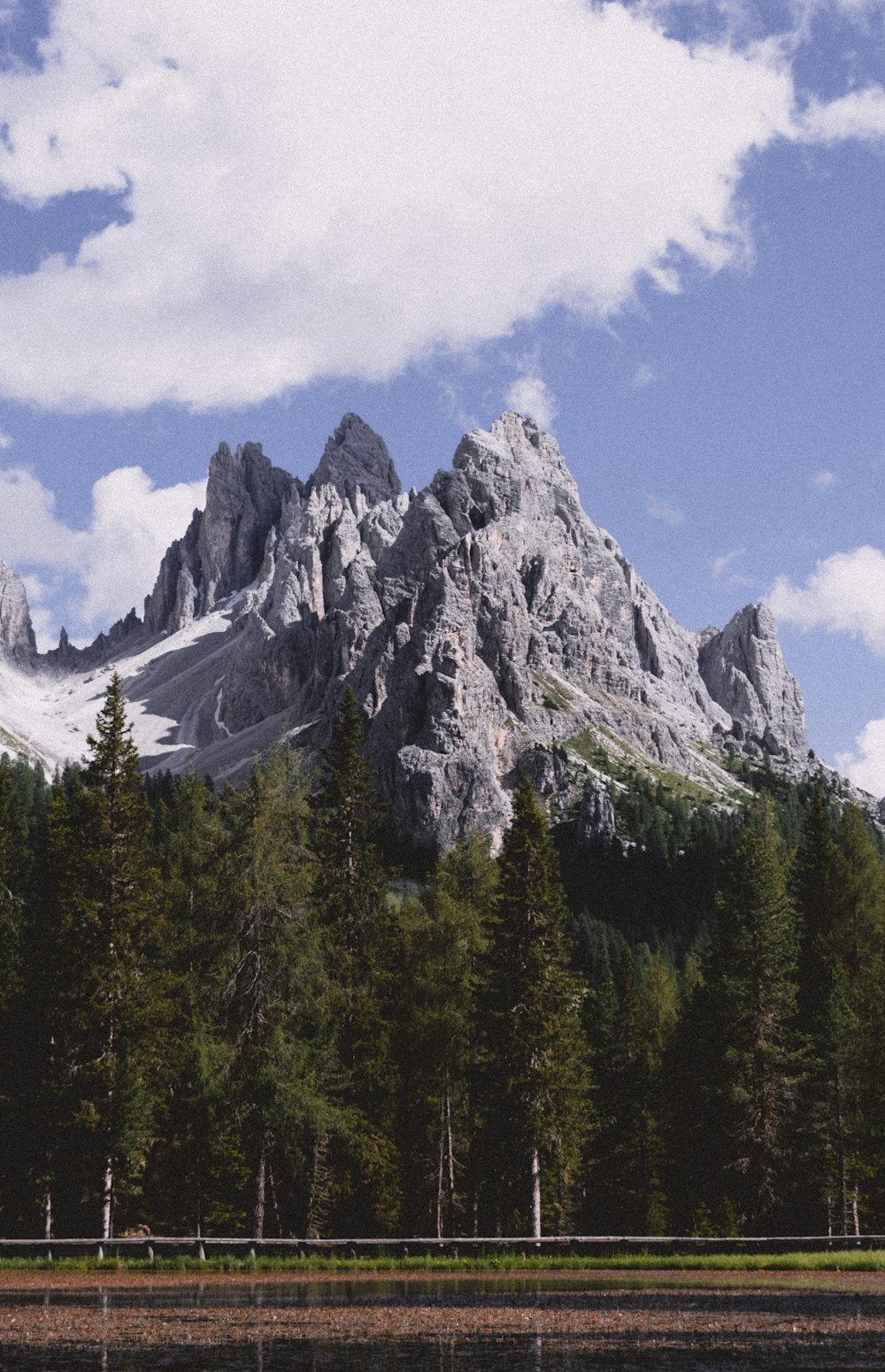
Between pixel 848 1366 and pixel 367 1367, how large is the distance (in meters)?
7.38

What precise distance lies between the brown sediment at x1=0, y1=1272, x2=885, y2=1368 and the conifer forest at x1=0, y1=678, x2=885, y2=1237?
1030cm

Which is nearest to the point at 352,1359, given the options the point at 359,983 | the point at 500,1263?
the point at 500,1263

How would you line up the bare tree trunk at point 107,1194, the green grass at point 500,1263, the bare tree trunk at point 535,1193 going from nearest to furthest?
1. the green grass at point 500,1263
2. the bare tree trunk at point 107,1194
3. the bare tree trunk at point 535,1193

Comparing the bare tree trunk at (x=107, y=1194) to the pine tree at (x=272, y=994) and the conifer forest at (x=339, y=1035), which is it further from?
the pine tree at (x=272, y=994)

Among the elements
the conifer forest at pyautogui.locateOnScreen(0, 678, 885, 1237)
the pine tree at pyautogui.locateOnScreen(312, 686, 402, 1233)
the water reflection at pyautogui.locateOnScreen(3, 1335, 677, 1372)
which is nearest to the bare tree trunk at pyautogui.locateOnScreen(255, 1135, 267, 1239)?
the conifer forest at pyautogui.locateOnScreen(0, 678, 885, 1237)

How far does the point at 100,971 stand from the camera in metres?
46.1

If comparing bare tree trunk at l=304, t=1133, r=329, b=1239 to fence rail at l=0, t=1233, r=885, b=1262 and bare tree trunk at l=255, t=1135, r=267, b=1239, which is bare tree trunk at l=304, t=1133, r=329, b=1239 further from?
bare tree trunk at l=255, t=1135, r=267, b=1239

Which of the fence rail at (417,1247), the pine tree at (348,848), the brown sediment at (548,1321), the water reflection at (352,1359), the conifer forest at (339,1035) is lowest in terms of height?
the fence rail at (417,1247)

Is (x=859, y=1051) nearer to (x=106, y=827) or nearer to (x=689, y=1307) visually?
(x=689, y=1307)

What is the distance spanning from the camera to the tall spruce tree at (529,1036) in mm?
50188

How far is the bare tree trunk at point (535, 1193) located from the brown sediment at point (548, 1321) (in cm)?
1178

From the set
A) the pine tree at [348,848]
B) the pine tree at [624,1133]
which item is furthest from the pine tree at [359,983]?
the pine tree at [624,1133]

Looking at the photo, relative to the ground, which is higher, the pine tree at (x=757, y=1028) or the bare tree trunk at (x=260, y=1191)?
the pine tree at (x=757, y=1028)

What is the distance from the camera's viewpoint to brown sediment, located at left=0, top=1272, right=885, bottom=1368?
77.0 feet
